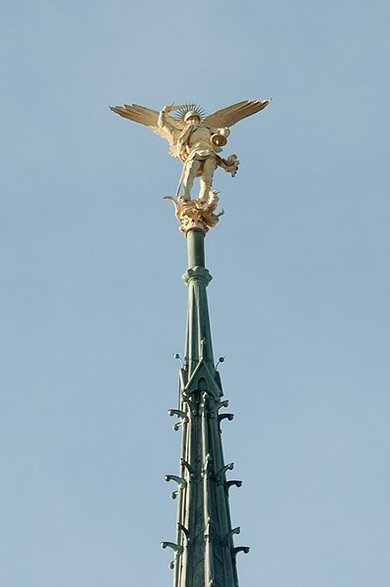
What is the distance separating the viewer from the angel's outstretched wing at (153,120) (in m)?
44.1

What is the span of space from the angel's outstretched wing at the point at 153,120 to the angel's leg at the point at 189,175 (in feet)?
2.29

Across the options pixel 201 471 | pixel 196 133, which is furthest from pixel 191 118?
pixel 201 471

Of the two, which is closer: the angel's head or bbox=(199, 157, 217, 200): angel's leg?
bbox=(199, 157, 217, 200): angel's leg

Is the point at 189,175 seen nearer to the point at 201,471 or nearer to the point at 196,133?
the point at 196,133

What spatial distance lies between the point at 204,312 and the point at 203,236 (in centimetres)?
232

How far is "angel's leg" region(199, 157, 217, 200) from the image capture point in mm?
43156

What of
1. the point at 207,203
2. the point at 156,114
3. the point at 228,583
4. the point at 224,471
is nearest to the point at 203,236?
the point at 207,203

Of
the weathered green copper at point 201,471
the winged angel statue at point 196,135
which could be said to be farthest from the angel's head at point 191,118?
the weathered green copper at point 201,471

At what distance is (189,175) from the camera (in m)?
43.1

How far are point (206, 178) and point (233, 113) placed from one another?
218 cm

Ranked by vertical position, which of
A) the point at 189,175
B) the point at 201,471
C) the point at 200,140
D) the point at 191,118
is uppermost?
the point at 191,118

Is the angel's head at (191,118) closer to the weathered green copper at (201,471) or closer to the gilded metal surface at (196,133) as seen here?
the gilded metal surface at (196,133)

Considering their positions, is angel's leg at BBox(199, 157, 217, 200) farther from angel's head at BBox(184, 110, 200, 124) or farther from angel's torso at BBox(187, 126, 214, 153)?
angel's head at BBox(184, 110, 200, 124)

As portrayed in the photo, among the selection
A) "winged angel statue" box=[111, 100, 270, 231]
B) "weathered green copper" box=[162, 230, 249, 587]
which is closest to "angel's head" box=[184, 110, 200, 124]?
"winged angel statue" box=[111, 100, 270, 231]
